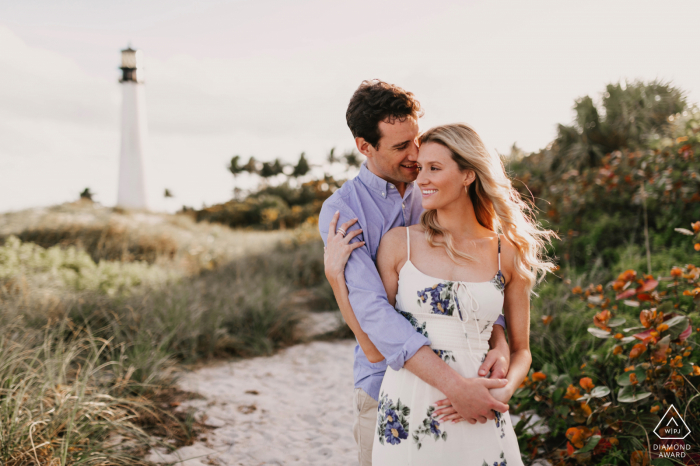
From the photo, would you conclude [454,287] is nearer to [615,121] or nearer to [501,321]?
[501,321]

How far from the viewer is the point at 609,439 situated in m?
2.67

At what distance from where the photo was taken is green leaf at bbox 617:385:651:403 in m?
2.50

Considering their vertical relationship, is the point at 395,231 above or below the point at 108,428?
above

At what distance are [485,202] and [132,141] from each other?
17.1 metres

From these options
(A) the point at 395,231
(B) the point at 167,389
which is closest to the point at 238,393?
(B) the point at 167,389

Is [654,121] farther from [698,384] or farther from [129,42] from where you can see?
[129,42]

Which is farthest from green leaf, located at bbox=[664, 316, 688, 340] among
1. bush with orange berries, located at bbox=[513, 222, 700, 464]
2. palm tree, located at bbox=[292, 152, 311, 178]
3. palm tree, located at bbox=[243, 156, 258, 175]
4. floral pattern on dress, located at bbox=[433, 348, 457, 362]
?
palm tree, located at bbox=[243, 156, 258, 175]

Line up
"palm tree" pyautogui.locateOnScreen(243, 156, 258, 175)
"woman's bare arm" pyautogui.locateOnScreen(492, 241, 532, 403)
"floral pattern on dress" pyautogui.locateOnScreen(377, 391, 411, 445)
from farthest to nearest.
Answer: "palm tree" pyautogui.locateOnScreen(243, 156, 258, 175) → "woman's bare arm" pyautogui.locateOnScreen(492, 241, 532, 403) → "floral pattern on dress" pyautogui.locateOnScreen(377, 391, 411, 445)

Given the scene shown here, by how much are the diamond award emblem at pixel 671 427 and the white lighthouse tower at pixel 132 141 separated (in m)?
16.8

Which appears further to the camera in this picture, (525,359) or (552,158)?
(552,158)

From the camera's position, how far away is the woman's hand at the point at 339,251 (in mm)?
2002

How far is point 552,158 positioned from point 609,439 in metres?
6.83

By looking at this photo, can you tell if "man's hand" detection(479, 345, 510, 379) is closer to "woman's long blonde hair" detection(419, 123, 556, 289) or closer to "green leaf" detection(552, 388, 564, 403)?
"woman's long blonde hair" detection(419, 123, 556, 289)

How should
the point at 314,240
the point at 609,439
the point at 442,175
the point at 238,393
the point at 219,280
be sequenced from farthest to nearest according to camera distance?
1. the point at 314,240
2. the point at 219,280
3. the point at 238,393
4. the point at 609,439
5. the point at 442,175
